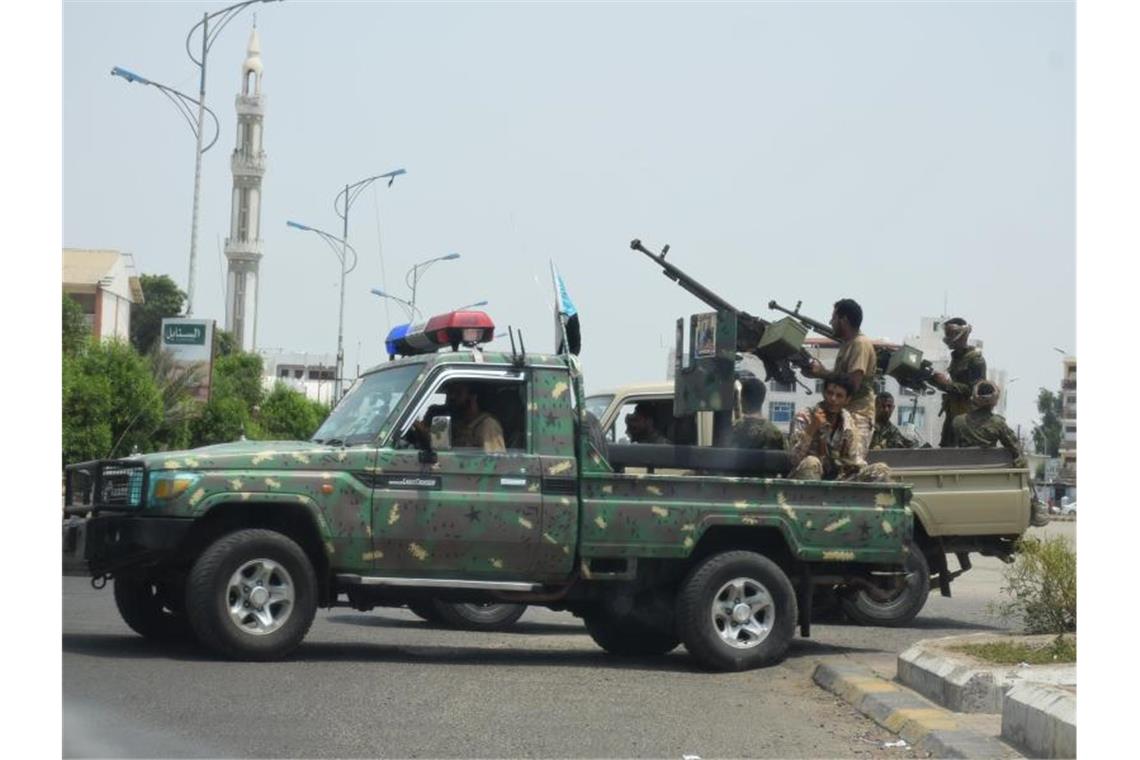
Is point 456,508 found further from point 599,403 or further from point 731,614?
point 599,403

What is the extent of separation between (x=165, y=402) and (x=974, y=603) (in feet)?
111

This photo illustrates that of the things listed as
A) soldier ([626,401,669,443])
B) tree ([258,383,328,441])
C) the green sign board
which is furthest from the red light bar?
tree ([258,383,328,441])

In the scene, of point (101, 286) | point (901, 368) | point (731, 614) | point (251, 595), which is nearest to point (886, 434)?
point (901, 368)

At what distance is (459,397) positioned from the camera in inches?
440

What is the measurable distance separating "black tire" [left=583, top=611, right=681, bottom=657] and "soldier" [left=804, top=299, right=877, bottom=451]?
2.00m

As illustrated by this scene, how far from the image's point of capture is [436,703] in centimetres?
887

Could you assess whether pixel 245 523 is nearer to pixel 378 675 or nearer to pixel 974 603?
pixel 378 675

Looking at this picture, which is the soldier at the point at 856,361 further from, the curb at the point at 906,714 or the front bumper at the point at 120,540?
the front bumper at the point at 120,540

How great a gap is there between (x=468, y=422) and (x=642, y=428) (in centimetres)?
352

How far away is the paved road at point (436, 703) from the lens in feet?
24.9

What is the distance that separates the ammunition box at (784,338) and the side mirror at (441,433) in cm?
312

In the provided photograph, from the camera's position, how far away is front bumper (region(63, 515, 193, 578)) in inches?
397

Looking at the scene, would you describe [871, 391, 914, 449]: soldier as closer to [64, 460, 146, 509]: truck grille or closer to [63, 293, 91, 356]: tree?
[64, 460, 146, 509]: truck grille

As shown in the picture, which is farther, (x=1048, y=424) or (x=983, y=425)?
(x=1048, y=424)
